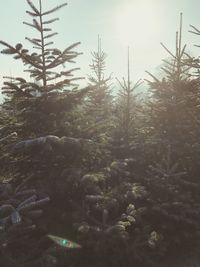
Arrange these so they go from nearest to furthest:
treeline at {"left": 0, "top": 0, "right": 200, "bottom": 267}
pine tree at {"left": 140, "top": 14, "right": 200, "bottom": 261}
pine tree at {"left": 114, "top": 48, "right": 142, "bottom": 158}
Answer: treeline at {"left": 0, "top": 0, "right": 200, "bottom": 267}
pine tree at {"left": 140, "top": 14, "right": 200, "bottom": 261}
pine tree at {"left": 114, "top": 48, "right": 142, "bottom": 158}

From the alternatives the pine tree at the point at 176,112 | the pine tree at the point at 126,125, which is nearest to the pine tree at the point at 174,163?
the pine tree at the point at 176,112

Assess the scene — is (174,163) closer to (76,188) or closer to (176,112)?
(176,112)

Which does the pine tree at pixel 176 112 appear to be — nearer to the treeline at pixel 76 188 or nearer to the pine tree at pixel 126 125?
the treeline at pixel 76 188

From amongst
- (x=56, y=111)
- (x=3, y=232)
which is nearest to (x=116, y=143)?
(x=56, y=111)

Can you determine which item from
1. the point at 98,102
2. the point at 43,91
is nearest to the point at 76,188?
the point at 43,91

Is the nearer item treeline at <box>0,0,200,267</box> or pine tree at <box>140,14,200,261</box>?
treeline at <box>0,0,200,267</box>

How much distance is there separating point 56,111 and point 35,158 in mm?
1557

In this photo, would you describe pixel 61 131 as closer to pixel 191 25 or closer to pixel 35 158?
pixel 35 158

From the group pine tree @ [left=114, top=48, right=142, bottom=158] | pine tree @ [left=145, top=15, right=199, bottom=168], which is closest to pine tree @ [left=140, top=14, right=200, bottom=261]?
pine tree @ [left=145, top=15, right=199, bottom=168]

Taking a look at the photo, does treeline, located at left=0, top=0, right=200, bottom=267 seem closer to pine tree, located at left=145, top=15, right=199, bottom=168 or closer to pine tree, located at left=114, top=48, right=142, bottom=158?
pine tree, located at left=145, top=15, right=199, bottom=168

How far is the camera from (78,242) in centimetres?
884

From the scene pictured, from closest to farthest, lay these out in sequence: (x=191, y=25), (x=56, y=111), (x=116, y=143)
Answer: (x=56, y=111) < (x=191, y=25) < (x=116, y=143)

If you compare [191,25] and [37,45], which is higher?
[191,25]

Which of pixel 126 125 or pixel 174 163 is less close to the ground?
pixel 126 125
